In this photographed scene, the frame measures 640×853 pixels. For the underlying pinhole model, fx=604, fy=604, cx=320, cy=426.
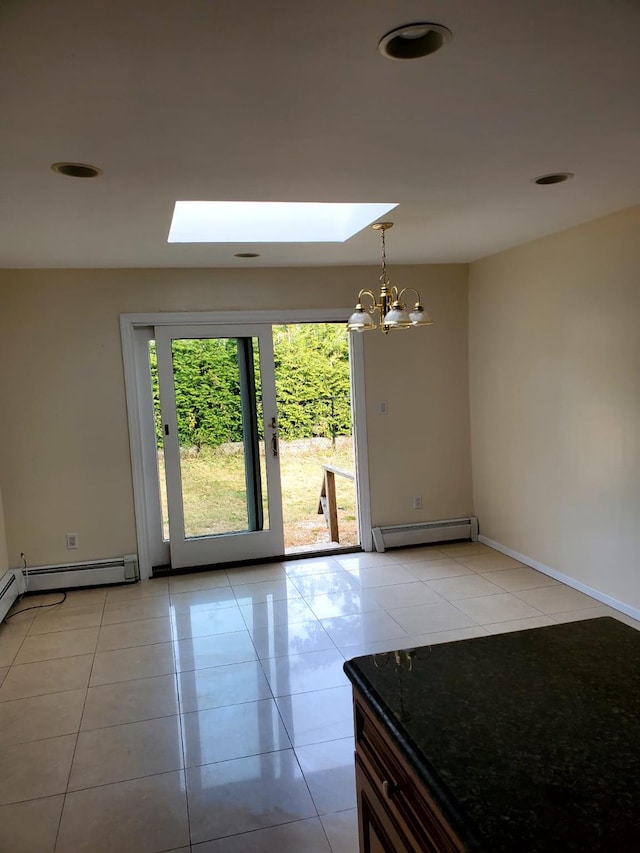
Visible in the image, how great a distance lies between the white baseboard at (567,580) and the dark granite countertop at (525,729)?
2347 mm

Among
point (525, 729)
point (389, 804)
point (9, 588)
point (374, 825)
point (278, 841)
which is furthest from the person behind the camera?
point (9, 588)

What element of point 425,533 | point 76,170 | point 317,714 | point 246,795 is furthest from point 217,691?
point 425,533

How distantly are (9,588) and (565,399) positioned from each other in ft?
12.8

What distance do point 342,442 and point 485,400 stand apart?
392 cm

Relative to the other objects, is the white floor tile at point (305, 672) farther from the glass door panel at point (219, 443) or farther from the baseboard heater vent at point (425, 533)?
the baseboard heater vent at point (425, 533)

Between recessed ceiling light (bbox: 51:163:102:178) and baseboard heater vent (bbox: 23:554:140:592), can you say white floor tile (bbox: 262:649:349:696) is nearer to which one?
baseboard heater vent (bbox: 23:554:140:592)

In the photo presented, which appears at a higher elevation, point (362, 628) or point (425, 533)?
point (425, 533)

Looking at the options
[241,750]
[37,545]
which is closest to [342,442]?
[37,545]

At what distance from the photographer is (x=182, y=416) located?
4.65m

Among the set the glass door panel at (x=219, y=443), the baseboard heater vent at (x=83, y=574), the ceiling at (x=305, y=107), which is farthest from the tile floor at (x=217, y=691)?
the ceiling at (x=305, y=107)

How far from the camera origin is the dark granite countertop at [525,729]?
2.91 ft

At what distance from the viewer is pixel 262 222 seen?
12.2 ft

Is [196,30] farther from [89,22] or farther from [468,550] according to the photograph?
[468,550]

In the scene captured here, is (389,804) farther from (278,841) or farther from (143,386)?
(143,386)
